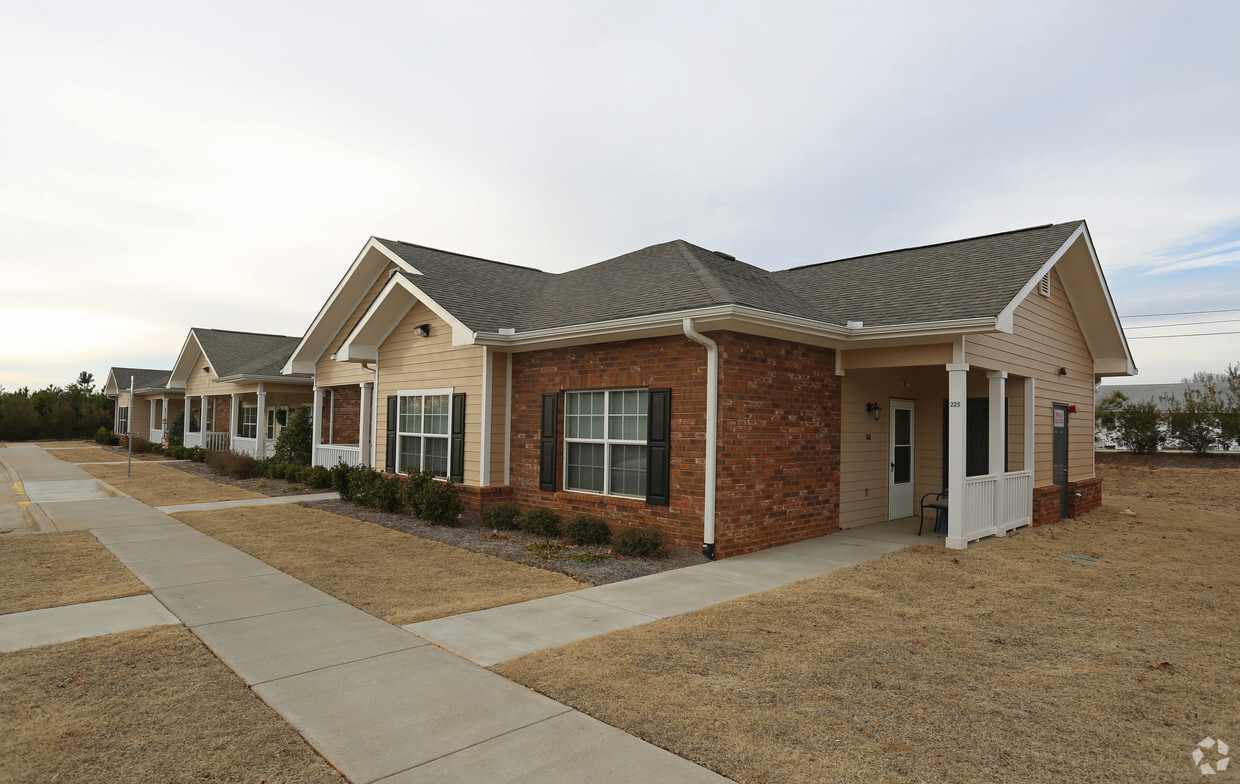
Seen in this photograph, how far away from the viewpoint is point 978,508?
9.81 meters

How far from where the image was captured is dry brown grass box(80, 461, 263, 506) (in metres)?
14.9

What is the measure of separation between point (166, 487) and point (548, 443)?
40.2ft

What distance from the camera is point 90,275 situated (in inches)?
697

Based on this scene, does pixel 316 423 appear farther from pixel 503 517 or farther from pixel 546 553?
pixel 546 553

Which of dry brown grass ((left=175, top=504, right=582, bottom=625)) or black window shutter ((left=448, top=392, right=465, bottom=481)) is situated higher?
black window shutter ((left=448, top=392, right=465, bottom=481))

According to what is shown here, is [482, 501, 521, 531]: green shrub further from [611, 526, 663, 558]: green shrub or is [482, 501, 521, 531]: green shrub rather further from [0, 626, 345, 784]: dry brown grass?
[0, 626, 345, 784]: dry brown grass

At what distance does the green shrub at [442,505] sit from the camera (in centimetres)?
1103

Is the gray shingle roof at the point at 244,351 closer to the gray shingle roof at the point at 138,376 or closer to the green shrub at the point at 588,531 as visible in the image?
the gray shingle roof at the point at 138,376

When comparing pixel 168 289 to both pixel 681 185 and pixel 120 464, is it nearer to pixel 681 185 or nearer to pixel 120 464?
pixel 120 464

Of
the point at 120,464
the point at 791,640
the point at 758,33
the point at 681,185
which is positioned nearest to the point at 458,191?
the point at 681,185

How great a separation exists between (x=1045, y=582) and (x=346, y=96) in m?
12.3

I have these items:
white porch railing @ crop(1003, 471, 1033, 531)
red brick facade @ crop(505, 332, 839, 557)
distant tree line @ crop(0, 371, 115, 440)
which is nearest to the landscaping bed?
red brick facade @ crop(505, 332, 839, 557)

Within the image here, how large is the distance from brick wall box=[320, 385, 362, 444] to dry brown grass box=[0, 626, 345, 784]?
43.9ft

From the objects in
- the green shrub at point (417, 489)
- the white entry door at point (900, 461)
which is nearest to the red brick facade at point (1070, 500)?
the white entry door at point (900, 461)
